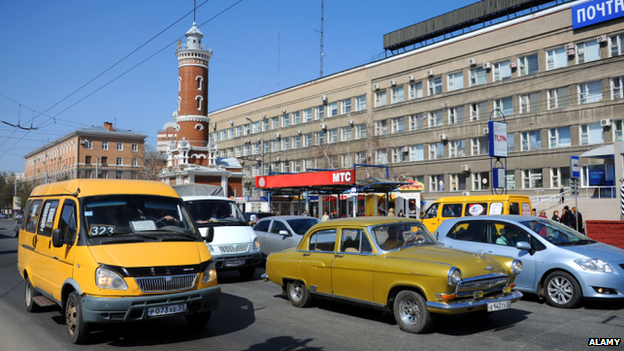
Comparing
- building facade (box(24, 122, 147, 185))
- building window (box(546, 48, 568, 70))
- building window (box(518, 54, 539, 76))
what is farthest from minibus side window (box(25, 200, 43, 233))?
building facade (box(24, 122, 147, 185))

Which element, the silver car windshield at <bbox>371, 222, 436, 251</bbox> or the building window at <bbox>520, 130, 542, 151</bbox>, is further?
the building window at <bbox>520, 130, 542, 151</bbox>

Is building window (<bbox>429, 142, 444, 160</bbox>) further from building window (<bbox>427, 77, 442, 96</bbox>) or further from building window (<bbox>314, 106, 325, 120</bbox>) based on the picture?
building window (<bbox>314, 106, 325, 120</bbox>)

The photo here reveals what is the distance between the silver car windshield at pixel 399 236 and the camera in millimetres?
7605

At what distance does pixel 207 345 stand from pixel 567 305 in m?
6.20

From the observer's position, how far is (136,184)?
25.3ft

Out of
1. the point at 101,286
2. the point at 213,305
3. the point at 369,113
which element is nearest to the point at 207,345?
the point at 213,305

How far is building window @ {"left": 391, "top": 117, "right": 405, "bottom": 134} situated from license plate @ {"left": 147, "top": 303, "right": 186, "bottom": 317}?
1661 inches

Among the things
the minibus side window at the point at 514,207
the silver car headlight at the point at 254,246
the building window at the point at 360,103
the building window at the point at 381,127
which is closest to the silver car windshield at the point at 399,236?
the silver car headlight at the point at 254,246

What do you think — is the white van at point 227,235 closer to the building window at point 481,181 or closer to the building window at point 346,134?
the building window at point 481,181

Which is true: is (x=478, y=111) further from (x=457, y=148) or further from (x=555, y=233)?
(x=555, y=233)

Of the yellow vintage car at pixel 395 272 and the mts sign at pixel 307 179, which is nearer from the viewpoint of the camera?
the yellow vintage car at pixel 395 272

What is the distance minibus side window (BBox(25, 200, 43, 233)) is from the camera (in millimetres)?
8550

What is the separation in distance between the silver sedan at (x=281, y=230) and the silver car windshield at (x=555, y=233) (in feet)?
21.3

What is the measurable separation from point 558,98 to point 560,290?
31.5 m
